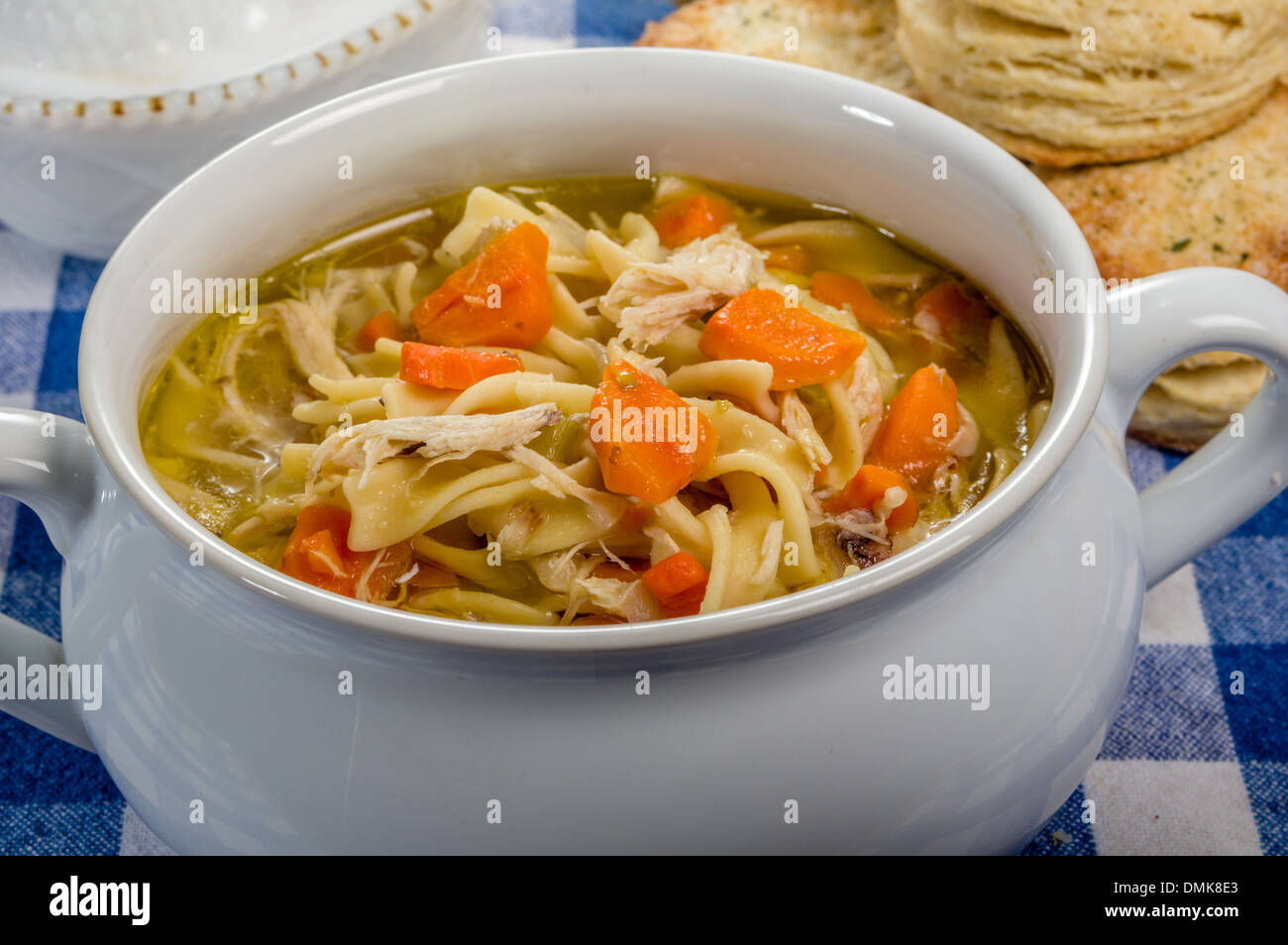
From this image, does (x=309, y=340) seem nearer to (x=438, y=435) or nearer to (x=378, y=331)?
(x=378, y=331)

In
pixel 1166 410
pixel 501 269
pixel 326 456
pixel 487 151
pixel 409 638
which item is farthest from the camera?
pixel 1166 410

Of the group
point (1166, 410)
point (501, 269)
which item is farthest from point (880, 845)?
point (1166, 410)

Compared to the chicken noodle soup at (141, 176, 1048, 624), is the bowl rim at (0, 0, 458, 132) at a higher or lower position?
higher

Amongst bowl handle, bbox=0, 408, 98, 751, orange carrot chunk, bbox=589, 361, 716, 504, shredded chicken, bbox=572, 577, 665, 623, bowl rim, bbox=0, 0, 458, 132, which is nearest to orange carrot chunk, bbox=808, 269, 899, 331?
orange carrot chunk, bbox=589, 361, 716, 504

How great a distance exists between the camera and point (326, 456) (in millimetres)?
1681

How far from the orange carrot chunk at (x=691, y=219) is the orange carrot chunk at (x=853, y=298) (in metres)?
0.21

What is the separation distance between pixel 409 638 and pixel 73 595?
67 centimetres

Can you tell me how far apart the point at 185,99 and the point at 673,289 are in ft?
4.83

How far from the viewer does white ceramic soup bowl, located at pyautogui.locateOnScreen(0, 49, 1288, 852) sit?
1.36 m

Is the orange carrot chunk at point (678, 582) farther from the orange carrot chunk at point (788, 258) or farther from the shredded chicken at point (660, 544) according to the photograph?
the orange carrot chunk at point (788, 258)

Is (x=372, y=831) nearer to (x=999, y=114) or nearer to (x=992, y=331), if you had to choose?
(x=992, y=331)

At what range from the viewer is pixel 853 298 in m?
2.09

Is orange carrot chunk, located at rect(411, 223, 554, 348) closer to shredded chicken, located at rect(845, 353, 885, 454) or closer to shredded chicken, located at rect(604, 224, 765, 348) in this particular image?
shredded chicken, located at rect(604, 224, 765, 348)

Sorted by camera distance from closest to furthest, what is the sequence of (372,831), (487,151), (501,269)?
(372,831)
(501,269)
(487,151)
